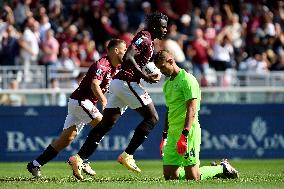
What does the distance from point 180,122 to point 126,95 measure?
58.4 inches

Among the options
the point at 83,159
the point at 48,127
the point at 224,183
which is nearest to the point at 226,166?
the point at 224,183

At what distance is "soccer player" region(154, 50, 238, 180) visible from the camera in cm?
1342

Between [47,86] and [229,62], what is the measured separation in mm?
5487

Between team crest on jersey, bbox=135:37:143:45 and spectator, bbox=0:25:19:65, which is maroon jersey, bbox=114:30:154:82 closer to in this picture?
team crest on jersey, bbox=135:37:143:45

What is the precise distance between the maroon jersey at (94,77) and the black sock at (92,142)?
3.62 feet

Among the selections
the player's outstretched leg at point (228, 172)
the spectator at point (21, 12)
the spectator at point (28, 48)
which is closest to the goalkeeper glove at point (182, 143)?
the player's outstretched leg at point (228, 172)

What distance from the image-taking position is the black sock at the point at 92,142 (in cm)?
1456

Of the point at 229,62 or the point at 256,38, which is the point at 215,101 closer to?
the point at 229,62

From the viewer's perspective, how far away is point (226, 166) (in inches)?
559

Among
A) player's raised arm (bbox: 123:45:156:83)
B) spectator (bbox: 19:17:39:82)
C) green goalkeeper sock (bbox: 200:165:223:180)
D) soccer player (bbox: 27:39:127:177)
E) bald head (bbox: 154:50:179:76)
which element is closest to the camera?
bald head (bbox: 154:50:179:76)

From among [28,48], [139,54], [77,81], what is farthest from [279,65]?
[139,54]

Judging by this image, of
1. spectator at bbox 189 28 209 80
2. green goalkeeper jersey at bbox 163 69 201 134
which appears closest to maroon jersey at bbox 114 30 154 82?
green goalkeeper jersey at bbox 163 69 201 134

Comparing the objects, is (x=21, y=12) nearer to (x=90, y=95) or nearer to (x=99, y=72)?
(x=90, y=95)

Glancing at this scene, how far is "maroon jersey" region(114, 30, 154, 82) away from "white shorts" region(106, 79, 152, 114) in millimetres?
102
